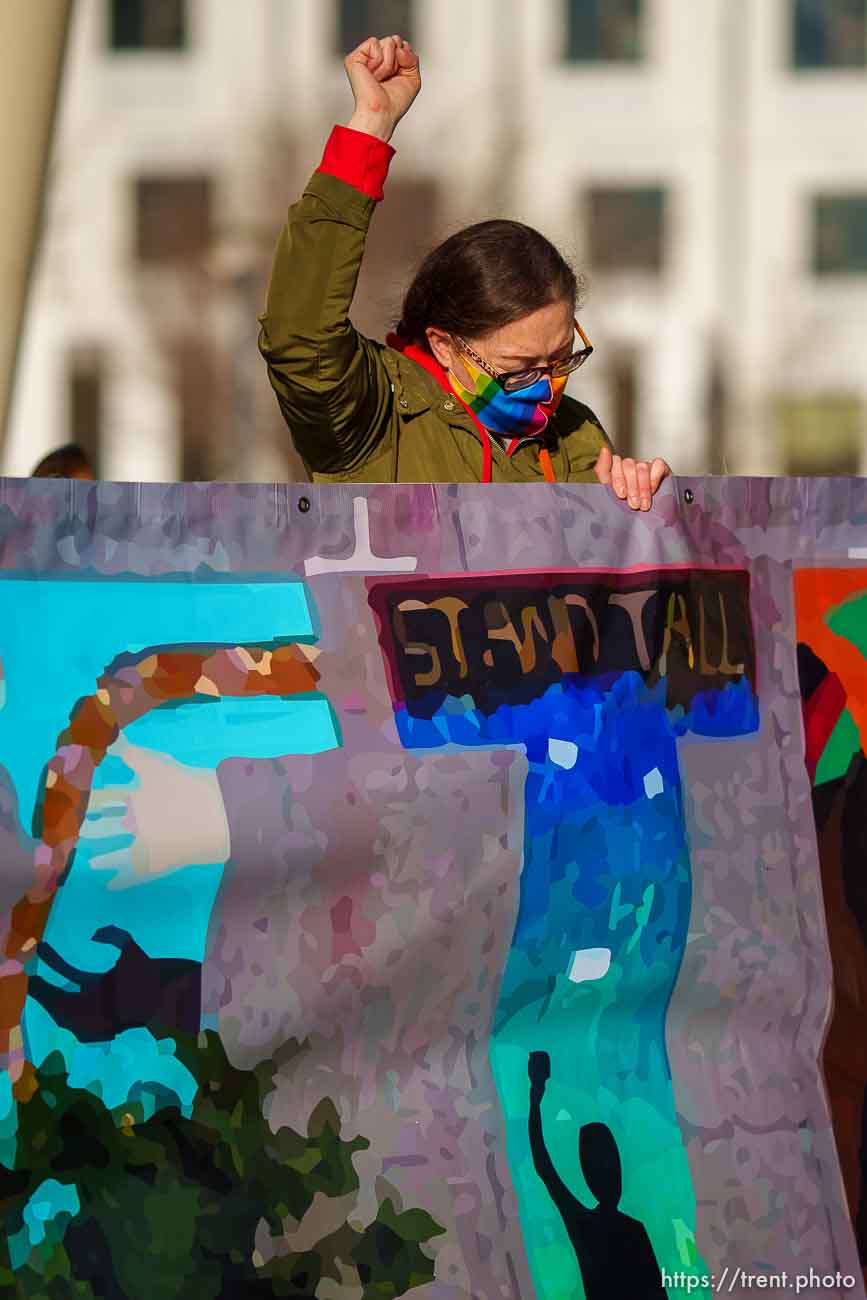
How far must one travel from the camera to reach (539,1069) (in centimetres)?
285

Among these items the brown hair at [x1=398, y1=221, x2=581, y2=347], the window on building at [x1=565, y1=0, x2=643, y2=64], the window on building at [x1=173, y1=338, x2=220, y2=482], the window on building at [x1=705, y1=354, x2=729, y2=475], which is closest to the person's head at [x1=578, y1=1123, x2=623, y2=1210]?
the brown hair at [x1=398, y1=221, x2=581, y2=347]

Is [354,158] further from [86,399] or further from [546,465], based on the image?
[86,399]

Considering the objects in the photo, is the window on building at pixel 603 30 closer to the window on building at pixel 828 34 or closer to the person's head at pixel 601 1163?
the window on building at pixel 828 34

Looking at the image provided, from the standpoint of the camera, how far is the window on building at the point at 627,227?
72.0ft

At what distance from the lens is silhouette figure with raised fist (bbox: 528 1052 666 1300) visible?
2.77 m

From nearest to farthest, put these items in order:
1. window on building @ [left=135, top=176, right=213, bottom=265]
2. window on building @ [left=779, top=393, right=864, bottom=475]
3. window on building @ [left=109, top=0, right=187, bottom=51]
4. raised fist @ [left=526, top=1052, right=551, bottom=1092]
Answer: raised fist @ [left=526, top=1052, right=551, bottom=1092] < window on building @ [left=135, top=176, right=213, bottom=265] < window on building @ [left=109, top=0, right=187, bottom=51] < window on building @ [left=779, top=393, right=864, bottom=475]

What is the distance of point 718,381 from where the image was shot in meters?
22.2

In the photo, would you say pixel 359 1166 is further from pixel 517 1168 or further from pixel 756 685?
pixel 756 685

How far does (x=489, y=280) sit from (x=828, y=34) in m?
20.8

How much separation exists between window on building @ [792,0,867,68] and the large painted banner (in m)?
20.8

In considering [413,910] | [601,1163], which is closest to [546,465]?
[413,910]

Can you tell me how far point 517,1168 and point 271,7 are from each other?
2053 centimetres

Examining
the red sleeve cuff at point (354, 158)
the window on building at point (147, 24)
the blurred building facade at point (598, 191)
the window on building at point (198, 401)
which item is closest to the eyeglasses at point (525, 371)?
the red sleeve cuff at point (354, 158)

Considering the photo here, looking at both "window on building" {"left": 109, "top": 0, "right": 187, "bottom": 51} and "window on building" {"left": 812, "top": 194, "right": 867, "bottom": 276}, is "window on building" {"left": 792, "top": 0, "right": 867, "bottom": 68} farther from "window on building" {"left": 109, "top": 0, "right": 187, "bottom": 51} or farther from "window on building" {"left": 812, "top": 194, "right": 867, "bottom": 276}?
"window on building" {"left": 109, "top": 0, "right": 187, "bottom": 51}
